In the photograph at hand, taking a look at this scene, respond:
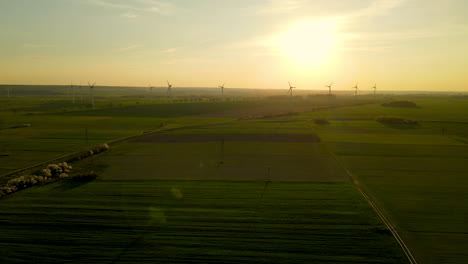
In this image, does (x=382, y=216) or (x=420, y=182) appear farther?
(x=420, y=182)

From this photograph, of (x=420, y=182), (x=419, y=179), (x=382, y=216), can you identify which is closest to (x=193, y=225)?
(x=382, y=216)

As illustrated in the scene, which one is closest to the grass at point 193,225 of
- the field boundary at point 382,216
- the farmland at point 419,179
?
the field boundary at point 382,216

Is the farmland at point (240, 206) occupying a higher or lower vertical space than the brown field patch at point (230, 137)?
lower

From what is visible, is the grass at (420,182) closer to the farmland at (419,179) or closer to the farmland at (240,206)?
the farmland at (419,179)

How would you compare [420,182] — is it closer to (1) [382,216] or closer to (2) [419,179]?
(2) [419,179]

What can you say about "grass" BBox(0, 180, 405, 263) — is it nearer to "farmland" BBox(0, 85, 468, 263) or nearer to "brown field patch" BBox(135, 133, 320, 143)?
"farmland" BBox(0, 85, 468, 263)

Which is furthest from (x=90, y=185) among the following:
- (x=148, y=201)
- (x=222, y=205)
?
(x=222, y=205)

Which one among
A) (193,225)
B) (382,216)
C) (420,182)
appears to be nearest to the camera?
(193,225)

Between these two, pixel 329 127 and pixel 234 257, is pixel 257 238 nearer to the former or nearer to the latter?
pixel 234 257
